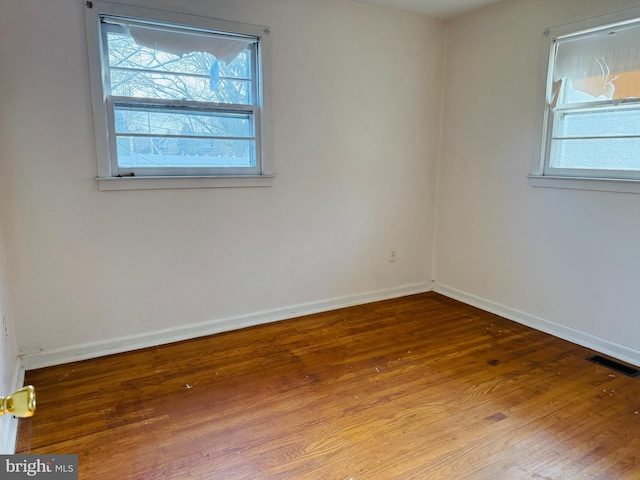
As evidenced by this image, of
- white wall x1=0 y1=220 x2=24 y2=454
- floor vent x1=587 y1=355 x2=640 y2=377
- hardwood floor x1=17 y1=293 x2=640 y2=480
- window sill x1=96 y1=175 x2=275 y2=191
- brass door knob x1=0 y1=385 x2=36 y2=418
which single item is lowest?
hardwood floor x1=17 y1=293 x2=640 y2=480

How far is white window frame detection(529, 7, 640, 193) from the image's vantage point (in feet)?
8.43

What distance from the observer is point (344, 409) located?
2.16 m

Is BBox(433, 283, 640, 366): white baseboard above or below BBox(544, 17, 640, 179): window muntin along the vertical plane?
below

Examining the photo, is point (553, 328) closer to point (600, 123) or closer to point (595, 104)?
point (600, 123)

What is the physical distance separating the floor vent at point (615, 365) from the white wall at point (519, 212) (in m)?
0.10

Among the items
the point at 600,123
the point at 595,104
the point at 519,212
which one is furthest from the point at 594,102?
the point at 519,212

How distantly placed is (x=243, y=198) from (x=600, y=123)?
2.40m

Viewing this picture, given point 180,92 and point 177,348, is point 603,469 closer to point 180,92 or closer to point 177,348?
point 177,348

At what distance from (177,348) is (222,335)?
0.33 metres

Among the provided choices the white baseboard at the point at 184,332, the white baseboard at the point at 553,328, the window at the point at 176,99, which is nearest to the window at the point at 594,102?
the white baseboard at the point at 553,328

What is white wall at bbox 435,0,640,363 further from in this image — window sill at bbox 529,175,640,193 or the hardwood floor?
the hardwood floor

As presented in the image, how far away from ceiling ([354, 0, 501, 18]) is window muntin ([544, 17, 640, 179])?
2.44 feet

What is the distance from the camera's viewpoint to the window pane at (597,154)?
260 cm

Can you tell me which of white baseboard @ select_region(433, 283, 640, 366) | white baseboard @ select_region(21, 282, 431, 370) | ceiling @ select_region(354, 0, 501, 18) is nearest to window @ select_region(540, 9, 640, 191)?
ceiling @ select_region(354, 0, 501, 18)
